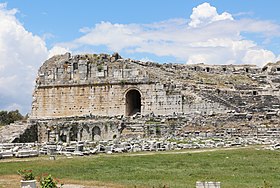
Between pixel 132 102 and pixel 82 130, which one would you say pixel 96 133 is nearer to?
pixel 82 130

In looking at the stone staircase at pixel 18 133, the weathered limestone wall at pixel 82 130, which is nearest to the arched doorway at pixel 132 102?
the weathered limestone wall at pixel 82 130

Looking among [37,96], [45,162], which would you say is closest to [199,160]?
[45,162]

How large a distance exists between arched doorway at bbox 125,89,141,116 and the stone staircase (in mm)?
8408

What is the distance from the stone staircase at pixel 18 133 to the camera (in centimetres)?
3743

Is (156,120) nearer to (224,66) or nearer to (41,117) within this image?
(41,117)

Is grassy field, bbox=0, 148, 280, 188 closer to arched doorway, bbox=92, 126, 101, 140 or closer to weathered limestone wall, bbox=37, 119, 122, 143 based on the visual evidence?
weathered limestone wall, bbox=37, 119, 122, 143

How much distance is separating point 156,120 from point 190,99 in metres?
3.50

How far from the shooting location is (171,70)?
154 feet

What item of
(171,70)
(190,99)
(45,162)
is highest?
(171,70)

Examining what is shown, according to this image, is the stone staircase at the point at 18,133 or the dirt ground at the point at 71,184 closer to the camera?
the dirt ground at the point at 71,184

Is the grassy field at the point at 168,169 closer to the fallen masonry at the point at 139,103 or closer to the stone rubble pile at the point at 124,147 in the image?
the stone rubble pile at the point at 124,147

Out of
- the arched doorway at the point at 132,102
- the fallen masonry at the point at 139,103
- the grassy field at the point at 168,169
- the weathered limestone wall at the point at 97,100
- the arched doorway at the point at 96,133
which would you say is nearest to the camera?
the grassy field at the point at 168,169

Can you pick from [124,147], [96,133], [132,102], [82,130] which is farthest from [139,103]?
[124,147]

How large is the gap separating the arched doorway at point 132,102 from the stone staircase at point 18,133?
8408 mm
